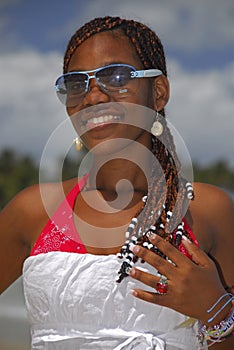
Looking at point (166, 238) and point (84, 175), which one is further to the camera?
point (84, 175)

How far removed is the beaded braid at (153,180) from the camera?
7.46 feet

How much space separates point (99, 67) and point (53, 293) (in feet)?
2.57

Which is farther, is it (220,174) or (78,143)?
(220,174)

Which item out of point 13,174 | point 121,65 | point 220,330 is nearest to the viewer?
point 220,330

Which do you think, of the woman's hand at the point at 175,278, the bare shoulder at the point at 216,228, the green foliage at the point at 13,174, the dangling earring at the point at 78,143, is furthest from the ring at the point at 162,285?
the green foliage at the point at 13,174

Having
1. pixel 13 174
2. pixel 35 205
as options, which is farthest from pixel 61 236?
pixel 13 174

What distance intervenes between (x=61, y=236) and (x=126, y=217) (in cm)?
24

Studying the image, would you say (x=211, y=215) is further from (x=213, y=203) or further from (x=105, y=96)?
(x=105, y=96)

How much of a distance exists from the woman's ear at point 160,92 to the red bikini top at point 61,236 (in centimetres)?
45

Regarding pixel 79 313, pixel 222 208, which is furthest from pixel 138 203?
pixel 79 313

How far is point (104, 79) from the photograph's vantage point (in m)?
2.26

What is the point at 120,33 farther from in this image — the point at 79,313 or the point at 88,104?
the point at 79,313

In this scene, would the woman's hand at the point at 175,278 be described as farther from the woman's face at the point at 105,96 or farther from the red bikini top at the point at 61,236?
the woman's face at the point at 105,96

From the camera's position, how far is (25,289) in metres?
2.36
